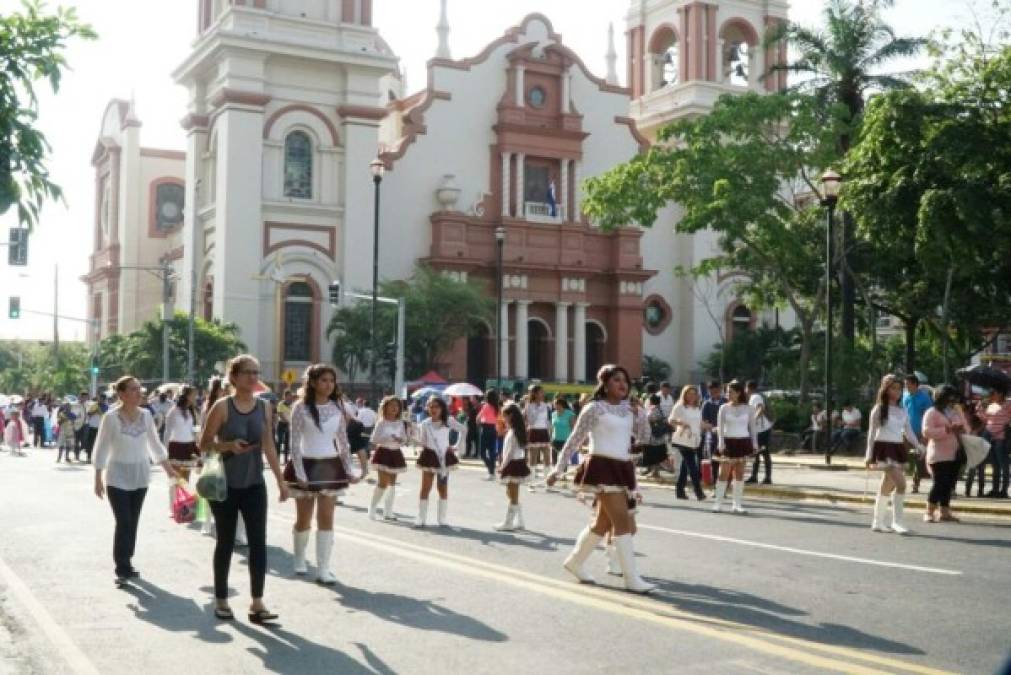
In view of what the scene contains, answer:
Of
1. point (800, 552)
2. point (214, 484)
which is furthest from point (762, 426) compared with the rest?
point (214, 484)

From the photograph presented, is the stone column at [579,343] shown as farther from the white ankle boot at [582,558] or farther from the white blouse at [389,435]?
the white ankle boot at [582,558]

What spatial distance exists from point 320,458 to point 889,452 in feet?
23.7

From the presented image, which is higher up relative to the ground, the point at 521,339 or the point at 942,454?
the point at 521,339

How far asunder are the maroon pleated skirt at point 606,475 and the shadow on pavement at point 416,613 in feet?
5.13

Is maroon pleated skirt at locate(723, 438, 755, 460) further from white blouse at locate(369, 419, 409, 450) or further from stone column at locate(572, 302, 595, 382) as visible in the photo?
stone column at locate(572, 302, 595, 382)

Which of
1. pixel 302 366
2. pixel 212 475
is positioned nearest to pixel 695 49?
pixel 302 366

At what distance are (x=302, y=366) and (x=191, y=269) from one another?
721cm

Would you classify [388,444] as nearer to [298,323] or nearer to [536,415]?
[536,415]

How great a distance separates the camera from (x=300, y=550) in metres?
10.9

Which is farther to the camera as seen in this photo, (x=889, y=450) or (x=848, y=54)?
(x=848, y=54)

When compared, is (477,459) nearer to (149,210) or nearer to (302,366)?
(302,366)

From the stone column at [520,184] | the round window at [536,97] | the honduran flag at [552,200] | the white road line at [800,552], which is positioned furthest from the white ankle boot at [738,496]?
the round window at [536,97]

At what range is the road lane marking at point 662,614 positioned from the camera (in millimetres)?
7340

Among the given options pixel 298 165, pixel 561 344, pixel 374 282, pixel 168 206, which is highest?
pixel 168 206
